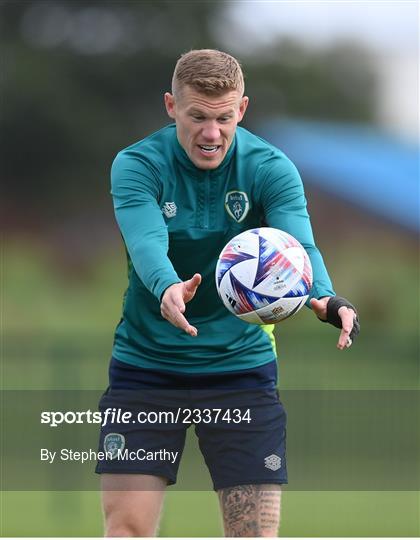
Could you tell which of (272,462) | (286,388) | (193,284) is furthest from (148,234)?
(286,388)

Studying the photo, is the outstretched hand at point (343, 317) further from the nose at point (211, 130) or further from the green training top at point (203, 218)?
the nose at point (211, 130)

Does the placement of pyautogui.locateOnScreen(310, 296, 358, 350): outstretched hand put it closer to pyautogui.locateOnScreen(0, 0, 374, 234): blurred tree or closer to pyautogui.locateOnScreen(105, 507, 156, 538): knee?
pyautogui.locateOnScreen(105, 507, 156, 538): knee

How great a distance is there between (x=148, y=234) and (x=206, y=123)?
2.07ft

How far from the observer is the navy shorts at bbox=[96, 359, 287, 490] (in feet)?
20.6

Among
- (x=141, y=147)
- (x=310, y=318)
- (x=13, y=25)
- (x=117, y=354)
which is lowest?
(x=117, y=354)

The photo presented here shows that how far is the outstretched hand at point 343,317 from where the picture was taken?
5.86 m

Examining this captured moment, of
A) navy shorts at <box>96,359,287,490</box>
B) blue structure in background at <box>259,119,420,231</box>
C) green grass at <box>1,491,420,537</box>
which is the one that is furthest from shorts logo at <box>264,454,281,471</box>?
blue structure in background at <box>259,119,420,231</box>

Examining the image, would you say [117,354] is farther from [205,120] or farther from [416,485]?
[416,485]

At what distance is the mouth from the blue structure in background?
1738 cm

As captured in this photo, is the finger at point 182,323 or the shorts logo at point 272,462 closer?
the finger at point 182,323

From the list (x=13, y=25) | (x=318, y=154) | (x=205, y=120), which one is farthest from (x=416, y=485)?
(x=13, y=25)

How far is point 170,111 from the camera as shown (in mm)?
6418

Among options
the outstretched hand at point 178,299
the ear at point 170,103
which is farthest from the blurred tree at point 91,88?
the outstretched hand at point 178,299

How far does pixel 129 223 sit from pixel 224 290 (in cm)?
59
